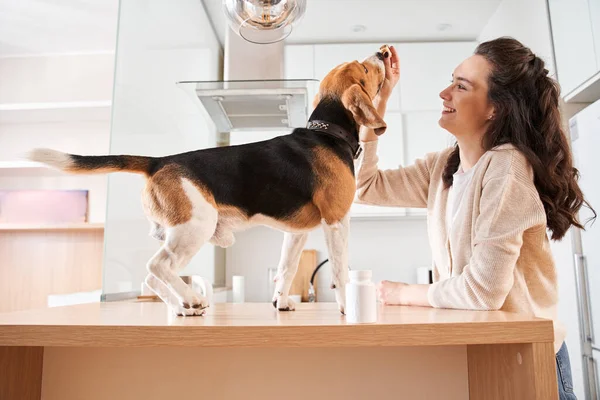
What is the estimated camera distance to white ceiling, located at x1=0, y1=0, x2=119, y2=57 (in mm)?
2748

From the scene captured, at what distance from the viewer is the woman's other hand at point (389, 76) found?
1010 millimetres

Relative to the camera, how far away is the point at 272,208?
2.63 feet

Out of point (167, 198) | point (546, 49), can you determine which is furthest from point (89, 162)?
point (546, 49)

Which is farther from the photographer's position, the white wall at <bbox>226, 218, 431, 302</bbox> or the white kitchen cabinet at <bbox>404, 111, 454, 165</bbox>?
the white wall at <bbox>226, 218, 431, 302</bbox>

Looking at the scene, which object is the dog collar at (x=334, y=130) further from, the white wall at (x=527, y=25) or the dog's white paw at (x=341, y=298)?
the white wall at (x=527, y=25)

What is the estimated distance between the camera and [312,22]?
10.4ft

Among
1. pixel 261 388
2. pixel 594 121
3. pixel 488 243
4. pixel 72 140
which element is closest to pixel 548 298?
pixel 488 243

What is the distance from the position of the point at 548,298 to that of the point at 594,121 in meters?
1.33

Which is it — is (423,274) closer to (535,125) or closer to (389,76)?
(535,125)

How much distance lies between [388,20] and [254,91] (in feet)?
6.25

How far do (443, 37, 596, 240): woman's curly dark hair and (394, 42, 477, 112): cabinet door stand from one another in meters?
2.22

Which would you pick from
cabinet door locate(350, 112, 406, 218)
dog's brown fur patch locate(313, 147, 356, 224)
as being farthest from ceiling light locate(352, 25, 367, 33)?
dog's brown fur patch locate(313, 147, 356, 224)

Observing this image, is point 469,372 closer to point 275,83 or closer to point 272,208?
point 272,208

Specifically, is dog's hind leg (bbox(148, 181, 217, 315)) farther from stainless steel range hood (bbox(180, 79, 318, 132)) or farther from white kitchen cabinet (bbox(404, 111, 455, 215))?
white kitchen cabinet (bbox(404, 111, 455, 215))
